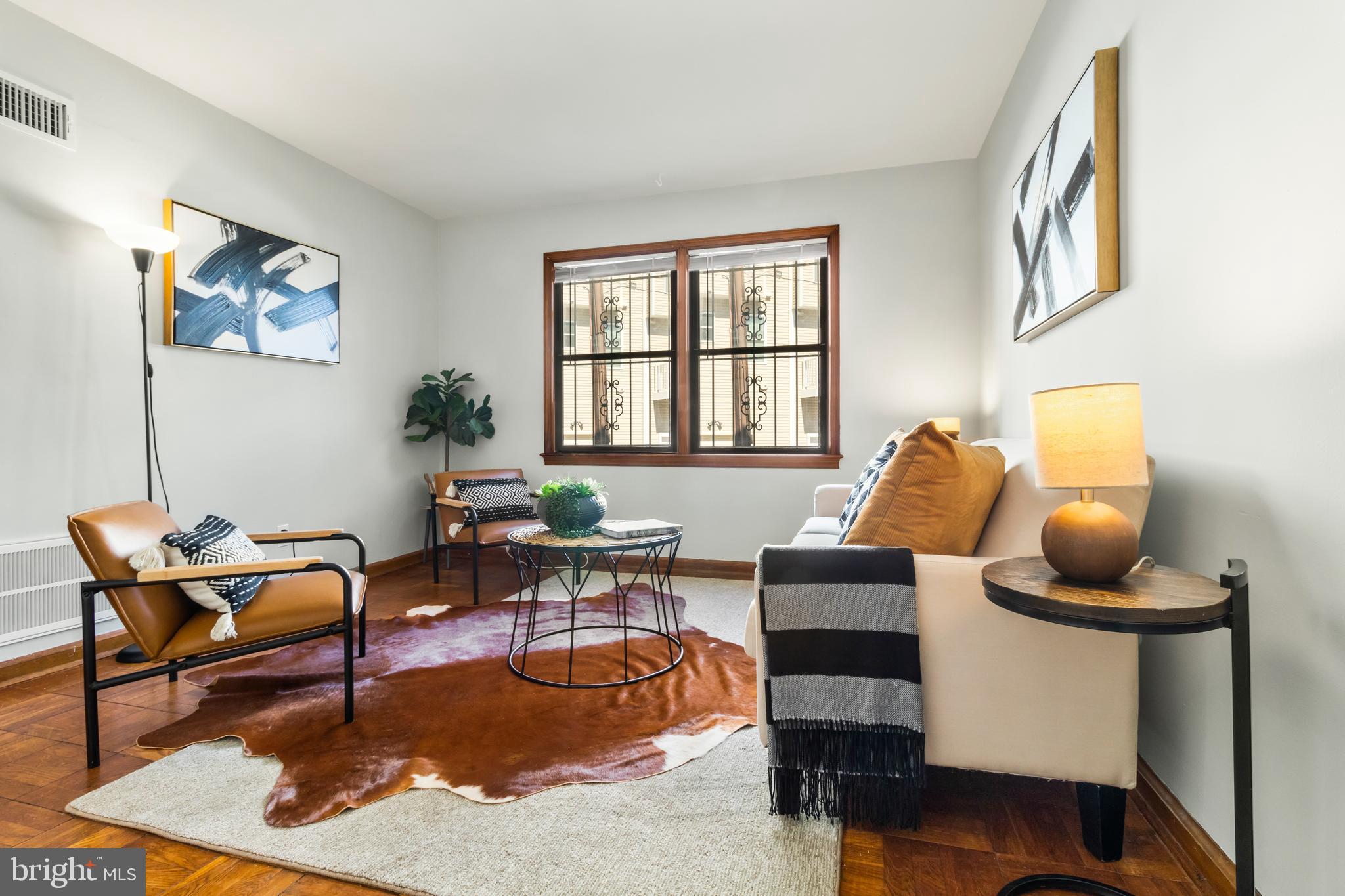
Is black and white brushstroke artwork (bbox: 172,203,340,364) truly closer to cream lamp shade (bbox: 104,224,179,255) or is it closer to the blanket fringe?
cream lamp shade (bbox: 104,224,179,255)

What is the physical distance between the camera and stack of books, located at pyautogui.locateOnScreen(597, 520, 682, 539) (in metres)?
2.49

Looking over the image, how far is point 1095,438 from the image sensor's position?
4.09 feet

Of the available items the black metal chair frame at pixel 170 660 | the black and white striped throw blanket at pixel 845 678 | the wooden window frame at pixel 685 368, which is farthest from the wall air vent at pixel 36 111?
the black and white striped throw blanket at pixel 845 678

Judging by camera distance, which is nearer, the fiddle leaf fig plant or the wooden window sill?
the wooden window sill

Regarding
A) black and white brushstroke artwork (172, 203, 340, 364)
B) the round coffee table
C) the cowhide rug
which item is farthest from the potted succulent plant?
black and white brushstroke artwork (172, 203, 340, 364)

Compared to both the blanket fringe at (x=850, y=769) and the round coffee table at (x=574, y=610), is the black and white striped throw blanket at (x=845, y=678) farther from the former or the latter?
the round coffee table at (x=574, y=610)

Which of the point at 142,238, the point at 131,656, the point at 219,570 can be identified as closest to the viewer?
the point at 219,570

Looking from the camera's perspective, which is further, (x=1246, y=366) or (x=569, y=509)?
(x=569, y=509)

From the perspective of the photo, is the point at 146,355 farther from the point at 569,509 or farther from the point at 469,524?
the point at 569,509

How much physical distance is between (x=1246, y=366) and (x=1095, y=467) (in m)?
0.39

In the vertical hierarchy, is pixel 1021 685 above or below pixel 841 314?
below

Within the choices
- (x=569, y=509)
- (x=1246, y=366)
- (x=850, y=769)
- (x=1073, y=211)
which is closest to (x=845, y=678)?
(x=850, y=769)

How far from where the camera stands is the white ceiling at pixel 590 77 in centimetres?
272

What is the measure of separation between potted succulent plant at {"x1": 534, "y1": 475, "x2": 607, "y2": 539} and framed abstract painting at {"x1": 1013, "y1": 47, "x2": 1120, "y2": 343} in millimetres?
1846
